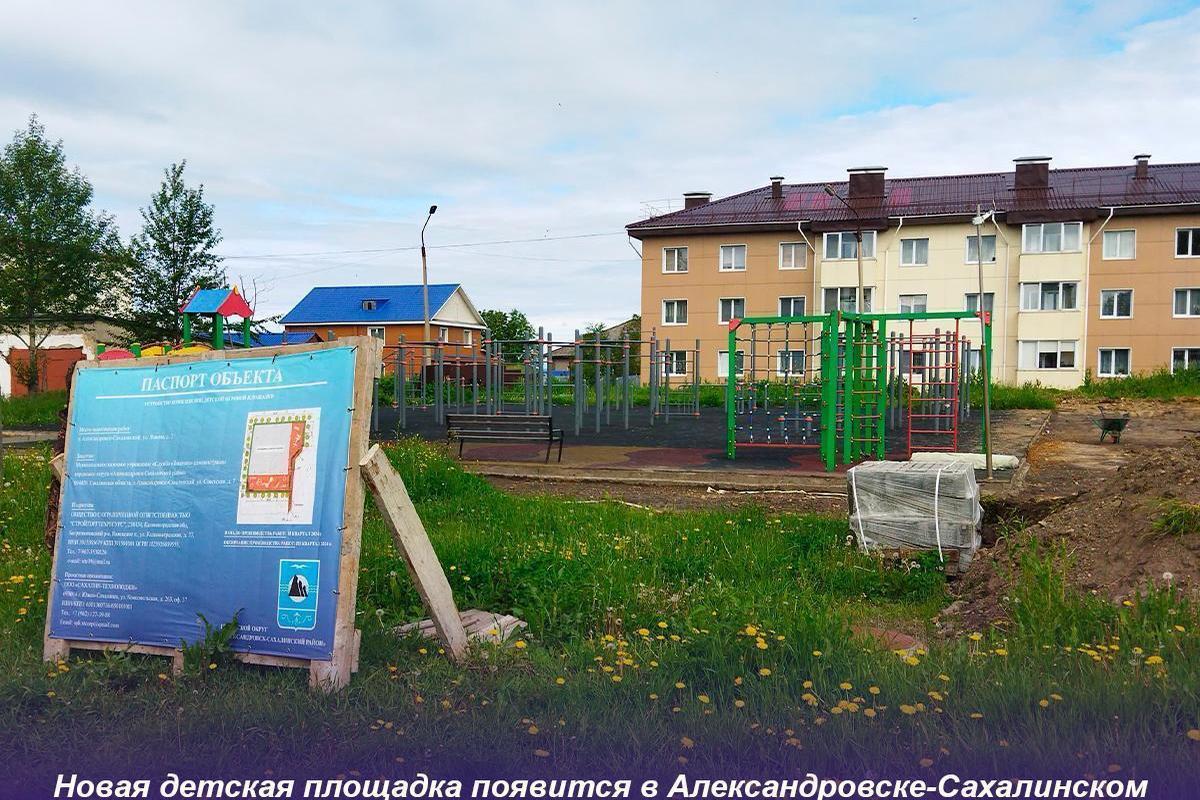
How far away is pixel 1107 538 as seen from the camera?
20.2ft

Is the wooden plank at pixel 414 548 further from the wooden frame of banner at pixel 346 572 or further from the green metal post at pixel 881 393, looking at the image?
the green metal post at pixel 881 393

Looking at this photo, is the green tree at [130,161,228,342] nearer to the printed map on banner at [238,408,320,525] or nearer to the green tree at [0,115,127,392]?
the green tree at [0,115,127,392]

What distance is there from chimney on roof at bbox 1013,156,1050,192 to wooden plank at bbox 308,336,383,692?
43.5 meters

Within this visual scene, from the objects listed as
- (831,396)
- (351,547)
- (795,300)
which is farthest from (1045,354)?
(351,547)

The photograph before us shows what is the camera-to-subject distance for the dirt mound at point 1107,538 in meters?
5.35

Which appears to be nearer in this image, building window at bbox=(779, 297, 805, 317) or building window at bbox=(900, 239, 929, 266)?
building window at bbox=(900, 239, 929, 266)

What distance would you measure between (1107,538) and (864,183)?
40.2 metres

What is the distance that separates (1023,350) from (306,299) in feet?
141

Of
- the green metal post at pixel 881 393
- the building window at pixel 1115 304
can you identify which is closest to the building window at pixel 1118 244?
the building window at pixel 1115 304

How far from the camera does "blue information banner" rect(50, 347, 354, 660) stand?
4109 millimetres

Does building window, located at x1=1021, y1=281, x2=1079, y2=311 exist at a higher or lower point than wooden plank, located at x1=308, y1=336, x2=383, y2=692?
higher

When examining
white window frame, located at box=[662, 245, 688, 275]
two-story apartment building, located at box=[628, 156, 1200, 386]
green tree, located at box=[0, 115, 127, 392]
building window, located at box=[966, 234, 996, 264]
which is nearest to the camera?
green tree, located at box=[0, 115, 127, 392]

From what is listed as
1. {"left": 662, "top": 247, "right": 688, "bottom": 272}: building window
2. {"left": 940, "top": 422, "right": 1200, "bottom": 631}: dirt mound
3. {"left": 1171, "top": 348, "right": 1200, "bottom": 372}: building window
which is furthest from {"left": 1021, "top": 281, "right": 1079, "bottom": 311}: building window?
{"left": 940, "top": 422, "right": 1200, "bottom": 631}: dirt mound

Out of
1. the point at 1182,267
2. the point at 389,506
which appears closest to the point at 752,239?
the point at 1182,267
